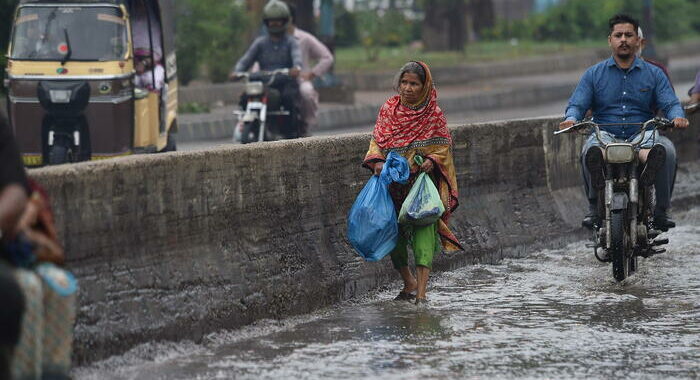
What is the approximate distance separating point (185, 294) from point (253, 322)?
1.79 feet

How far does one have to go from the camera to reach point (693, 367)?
22.9 feet

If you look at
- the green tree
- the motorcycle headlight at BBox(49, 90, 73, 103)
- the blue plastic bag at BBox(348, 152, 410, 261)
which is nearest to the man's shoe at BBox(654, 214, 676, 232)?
the blue plastic bag at BBox(348, 152, 410, 261)

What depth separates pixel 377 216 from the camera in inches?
344

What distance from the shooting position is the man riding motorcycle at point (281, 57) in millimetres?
17016

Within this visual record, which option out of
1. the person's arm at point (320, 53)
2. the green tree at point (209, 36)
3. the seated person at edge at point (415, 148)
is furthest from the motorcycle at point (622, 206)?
the green tree at point (209, 36)

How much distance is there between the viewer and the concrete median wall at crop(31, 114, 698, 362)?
22.9 feet

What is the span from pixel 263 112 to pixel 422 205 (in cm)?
807

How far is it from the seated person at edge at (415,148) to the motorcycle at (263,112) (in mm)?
7546

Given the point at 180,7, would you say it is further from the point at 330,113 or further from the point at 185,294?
the point at 185,294

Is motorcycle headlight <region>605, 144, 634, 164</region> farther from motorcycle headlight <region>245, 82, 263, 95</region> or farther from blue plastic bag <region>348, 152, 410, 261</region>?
motorcycle headlight <region>245, 82, 263, 95</region>

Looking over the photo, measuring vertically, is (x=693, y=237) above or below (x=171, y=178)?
below

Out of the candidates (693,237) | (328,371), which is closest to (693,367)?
(328,371)

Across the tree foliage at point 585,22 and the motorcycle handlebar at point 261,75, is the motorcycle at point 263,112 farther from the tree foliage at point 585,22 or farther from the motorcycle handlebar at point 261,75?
the tree foliage at point 585,22

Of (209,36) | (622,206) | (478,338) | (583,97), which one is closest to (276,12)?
(583,97)
